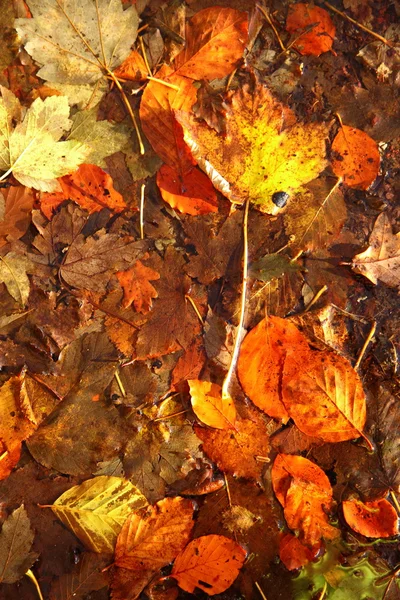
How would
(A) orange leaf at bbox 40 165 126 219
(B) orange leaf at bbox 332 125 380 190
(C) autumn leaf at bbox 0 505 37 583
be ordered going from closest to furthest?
(C) autumn leaf at bbox 0 505 37 583, (A) orange leaf at bbox 40 165 126 219, (B) orange leaf at bbox 332 125 380 190

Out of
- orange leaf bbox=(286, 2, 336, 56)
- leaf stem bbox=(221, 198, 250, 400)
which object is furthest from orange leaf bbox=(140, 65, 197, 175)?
orange leaf bbox=(286, 2, 336, 56)

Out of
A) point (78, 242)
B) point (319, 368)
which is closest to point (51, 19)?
point (78, 242)

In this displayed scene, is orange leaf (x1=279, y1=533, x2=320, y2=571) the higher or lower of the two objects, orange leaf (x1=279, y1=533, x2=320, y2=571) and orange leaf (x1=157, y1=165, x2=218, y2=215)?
the lower

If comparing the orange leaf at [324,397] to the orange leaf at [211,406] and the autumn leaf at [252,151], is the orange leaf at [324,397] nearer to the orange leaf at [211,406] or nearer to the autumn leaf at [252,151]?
the orange leaf at [211,406]

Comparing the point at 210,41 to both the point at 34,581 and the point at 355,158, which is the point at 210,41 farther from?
the point at 34,581

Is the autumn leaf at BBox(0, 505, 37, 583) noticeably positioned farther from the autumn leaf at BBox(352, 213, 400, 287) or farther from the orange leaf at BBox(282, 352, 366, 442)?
the autumn leaf at BBox(352, 213, 400, 287)

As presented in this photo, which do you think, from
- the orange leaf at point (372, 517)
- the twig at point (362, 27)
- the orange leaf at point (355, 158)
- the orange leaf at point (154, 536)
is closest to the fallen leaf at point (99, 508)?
the orange leaf at point (154, 536)

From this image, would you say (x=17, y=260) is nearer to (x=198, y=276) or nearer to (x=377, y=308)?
(x=198, y=276)
